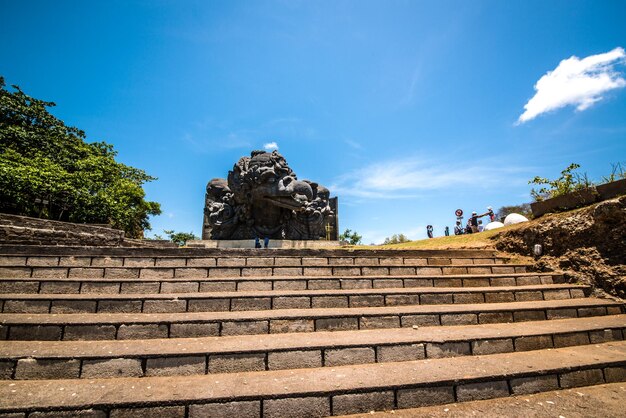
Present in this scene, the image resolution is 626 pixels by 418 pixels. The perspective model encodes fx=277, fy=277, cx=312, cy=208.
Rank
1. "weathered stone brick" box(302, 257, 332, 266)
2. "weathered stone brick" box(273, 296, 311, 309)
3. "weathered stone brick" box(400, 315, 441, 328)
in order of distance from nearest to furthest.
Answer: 1. "weathered stone brick" box(400, 315, 441, 328)
2. "weathered stone brick" box(273, 296, 311, 309)
3. "weathered stone brick" box(302, 257, 332, 266)

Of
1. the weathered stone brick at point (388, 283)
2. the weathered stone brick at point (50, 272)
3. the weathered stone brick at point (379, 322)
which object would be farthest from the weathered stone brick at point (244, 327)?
the weathered stone brick at point (50, 272)

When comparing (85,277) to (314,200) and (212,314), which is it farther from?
(314,200)

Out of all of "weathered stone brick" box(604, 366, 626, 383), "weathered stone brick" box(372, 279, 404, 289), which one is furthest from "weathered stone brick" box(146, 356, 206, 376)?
"weathered stone brick" box(604, 366, 626, 383)

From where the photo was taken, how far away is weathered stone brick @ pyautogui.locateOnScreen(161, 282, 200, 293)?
3.84 metres

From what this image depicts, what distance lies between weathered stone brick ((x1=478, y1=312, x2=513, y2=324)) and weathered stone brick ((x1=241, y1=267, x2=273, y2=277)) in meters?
3.07

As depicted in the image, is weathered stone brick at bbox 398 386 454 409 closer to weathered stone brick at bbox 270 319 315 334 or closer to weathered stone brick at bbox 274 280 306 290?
weathered stone brick at bbox 270 319 315 334

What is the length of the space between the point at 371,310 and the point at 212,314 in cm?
194

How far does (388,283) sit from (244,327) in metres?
2.37

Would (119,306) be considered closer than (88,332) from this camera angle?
No

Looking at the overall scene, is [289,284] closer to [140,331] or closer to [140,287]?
[140,331]

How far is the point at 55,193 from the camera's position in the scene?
47.2ft

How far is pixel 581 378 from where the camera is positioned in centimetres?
259

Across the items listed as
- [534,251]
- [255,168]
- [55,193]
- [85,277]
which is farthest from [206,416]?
[55,193]

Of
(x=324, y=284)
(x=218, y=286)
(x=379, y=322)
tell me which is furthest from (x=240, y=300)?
(x=379, y=322)
